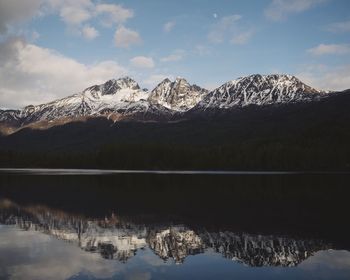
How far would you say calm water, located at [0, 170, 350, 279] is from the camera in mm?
27094

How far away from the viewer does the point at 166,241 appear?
36250 millimetres

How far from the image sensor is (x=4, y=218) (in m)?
47.5

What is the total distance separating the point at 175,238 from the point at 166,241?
1.44 metres

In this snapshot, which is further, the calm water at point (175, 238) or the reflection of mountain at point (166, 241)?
the reflection of mountain at point (166, 241)

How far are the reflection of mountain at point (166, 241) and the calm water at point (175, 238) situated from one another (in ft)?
0.24

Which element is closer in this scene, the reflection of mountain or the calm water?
the calm water

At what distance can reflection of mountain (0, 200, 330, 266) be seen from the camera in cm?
3125

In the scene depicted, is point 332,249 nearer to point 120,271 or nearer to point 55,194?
point 120,271

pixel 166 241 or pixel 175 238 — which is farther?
pixel 175 238

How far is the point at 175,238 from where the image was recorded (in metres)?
37.5

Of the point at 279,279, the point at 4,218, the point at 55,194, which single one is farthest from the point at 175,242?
the point at 55,194

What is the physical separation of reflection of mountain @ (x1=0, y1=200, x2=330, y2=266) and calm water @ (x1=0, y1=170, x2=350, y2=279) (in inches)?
2.9

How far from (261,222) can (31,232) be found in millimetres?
21730

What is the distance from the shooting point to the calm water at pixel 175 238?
27.1m
